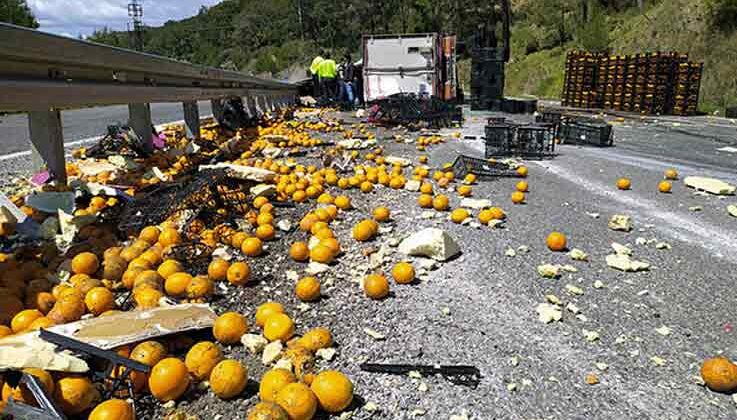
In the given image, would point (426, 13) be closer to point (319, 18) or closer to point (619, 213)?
point (319, 18)

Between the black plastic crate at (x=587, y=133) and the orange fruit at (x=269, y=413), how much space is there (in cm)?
954

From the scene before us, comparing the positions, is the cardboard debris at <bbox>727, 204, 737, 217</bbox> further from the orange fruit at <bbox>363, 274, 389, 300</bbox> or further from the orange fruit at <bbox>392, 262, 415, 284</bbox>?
the orange fruit at <bbox>363, 274, 389, 300</bbox>

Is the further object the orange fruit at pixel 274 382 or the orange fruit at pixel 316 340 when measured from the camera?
the orange fruit at pixel 316 340

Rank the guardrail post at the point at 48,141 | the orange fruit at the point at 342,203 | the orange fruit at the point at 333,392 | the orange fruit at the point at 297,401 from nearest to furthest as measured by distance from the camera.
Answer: the orange fruit at the point at 297,401 → the orange fruit at the point at 333,392 → the guardrail post at the point at 48,141 → the orange fruit at the point at 342,203

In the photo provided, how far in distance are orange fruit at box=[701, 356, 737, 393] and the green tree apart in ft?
161

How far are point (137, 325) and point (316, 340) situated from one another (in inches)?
39.6

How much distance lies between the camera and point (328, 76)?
2212cm

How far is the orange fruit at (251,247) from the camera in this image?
4.11 m

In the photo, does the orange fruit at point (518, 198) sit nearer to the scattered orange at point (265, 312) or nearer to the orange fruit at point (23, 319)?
the scattered orange at point (265, 312)

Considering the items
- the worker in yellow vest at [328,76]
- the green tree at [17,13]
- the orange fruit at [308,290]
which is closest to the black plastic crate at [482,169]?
the orange fruit at [308,290]

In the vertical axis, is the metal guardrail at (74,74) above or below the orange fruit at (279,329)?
above

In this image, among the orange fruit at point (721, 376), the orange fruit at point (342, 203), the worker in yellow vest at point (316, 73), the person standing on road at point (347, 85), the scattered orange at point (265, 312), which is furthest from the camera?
the worker in yellow vest at point (316, 73)

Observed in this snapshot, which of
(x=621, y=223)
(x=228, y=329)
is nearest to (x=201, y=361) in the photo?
(x=228, y=329)

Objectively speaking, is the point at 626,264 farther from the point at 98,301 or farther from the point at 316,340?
the point at 98,301
